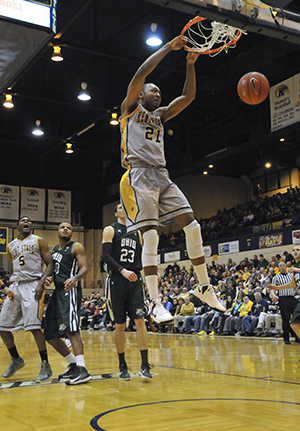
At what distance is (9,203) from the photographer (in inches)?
1106

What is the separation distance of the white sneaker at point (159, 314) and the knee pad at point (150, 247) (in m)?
0.33

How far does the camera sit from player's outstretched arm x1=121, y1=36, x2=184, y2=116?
405cm

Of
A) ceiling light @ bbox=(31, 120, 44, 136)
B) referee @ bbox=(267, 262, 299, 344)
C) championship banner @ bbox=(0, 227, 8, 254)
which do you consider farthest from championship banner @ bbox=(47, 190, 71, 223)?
referee @ bbox=(267, 262, 299, 344)

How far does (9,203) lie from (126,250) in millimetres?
23493

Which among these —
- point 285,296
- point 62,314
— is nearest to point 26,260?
point 62,314

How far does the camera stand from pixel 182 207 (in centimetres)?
422

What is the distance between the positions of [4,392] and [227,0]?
197 inches

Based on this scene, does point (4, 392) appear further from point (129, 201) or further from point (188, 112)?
point (188, 112)

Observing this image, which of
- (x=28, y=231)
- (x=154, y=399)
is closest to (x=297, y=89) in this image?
(x=28, y=231)

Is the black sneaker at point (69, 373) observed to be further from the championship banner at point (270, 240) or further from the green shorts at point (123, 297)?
the championship banner at point (270, 240)

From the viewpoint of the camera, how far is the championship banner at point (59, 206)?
2931 cm

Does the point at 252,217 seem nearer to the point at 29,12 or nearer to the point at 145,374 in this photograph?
the point at 145,374

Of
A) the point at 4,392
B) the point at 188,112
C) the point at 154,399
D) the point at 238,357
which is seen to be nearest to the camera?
the point at 154,399

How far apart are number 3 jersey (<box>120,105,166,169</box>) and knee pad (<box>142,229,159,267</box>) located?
61 cm
